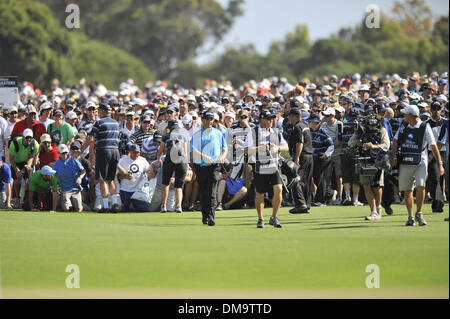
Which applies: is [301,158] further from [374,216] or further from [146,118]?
[146,118]

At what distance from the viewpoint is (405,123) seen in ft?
55.7

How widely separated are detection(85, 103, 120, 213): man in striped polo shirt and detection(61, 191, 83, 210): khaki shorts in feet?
1.81

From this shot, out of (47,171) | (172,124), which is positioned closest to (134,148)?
(172,124)

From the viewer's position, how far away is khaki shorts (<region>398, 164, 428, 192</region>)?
54.9ft

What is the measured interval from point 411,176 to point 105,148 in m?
6.89

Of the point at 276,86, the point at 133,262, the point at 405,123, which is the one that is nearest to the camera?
the point at 133,262

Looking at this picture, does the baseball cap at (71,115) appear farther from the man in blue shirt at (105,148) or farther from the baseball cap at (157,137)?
the baseball cap at (157,137)

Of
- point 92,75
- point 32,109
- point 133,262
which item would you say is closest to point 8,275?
point 133,262

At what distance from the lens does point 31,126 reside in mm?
22344

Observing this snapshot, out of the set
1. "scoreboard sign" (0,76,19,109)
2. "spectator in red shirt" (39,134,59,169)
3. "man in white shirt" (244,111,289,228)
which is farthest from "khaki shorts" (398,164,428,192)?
"scoreboard sign" (0,76,19,109)

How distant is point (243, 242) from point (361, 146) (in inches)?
144

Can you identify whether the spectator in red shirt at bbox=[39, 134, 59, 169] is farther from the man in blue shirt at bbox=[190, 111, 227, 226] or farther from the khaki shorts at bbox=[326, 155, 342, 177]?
the khaki shorts at bbox=[326, 155, 342, 177]

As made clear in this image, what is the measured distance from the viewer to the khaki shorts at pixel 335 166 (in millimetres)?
22172
